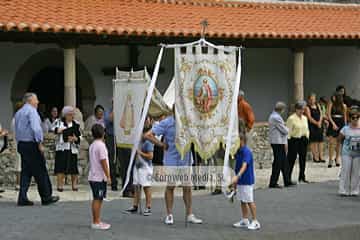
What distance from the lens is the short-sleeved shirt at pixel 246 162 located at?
29.8ft

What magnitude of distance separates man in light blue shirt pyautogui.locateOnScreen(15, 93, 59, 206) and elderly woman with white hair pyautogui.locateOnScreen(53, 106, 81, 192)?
5.25ft

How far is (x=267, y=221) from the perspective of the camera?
31.5ft

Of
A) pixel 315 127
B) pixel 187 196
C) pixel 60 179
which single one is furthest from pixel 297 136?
pixel 187 196

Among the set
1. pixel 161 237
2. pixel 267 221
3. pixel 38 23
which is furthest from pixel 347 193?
pixel 38 23

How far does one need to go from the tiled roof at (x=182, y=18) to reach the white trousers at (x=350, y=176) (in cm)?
472

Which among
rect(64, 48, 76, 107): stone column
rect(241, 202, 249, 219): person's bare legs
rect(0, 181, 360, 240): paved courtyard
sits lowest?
rect(0, 181, 360, 240): paved courtyard

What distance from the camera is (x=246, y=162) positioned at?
356 inches

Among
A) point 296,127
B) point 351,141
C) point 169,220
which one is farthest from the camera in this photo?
point 296,127

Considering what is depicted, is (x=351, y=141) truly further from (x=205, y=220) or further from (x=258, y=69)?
(x=258, y=69)

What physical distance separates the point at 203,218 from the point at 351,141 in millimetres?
3521

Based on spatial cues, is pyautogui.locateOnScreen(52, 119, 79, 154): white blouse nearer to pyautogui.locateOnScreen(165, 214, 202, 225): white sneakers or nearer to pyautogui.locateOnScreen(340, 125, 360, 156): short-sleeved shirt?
pyautogui.locateOnScreen(165, 214, 202, 225): white sneakers

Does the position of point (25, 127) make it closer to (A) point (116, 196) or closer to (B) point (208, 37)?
(A) point (116, 196)

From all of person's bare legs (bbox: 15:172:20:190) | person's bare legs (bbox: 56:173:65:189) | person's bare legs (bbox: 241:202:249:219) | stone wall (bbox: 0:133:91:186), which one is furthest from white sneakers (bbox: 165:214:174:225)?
stone wall (bbox: 0:133:91:186)

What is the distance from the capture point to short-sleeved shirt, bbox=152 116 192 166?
9102 millimetres
